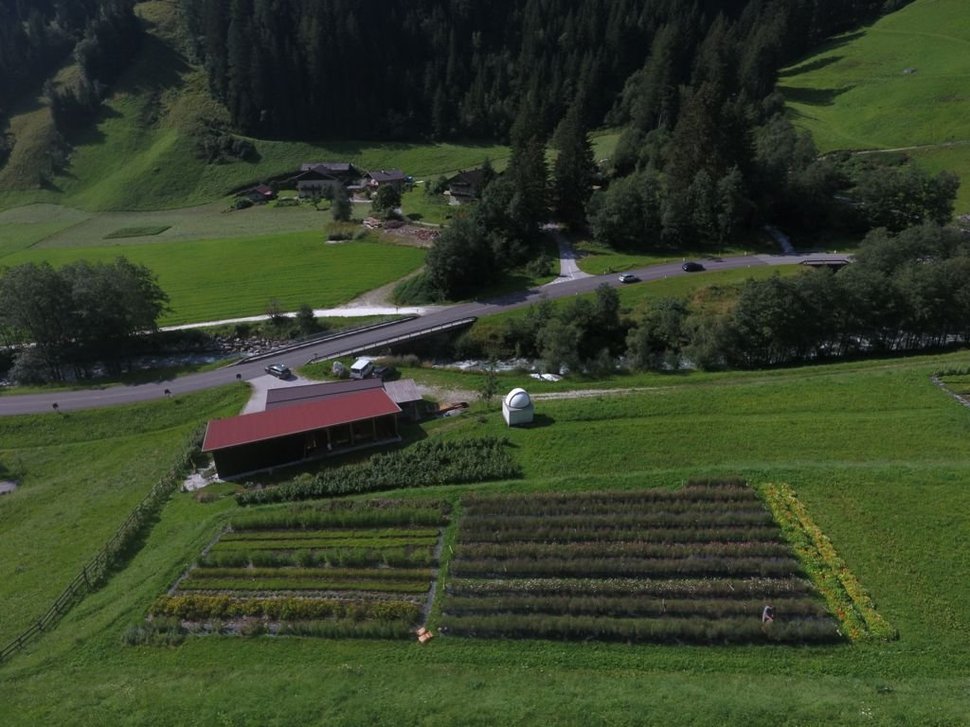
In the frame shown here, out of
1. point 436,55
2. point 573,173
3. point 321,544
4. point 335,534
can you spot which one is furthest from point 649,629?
point 436,55

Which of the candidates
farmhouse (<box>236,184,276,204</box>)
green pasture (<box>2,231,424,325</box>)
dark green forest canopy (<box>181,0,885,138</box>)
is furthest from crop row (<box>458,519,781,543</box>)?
dark green forest canopy (<box>181,0,885,138</box>)

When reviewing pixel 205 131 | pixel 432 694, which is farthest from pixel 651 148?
pixel 205 131

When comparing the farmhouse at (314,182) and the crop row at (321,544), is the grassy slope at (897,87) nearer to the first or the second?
the crop row at (321,544)

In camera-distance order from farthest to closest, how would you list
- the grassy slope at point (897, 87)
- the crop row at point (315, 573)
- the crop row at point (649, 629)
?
1. the grassy slope at point (897, 87)
2. the crop row at point (315, 573)
3. the crop row at point (649, 629)

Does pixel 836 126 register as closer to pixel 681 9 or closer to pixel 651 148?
pixel 651 148

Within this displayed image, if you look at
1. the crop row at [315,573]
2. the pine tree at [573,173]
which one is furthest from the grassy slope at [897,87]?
the crop row at [315,573]

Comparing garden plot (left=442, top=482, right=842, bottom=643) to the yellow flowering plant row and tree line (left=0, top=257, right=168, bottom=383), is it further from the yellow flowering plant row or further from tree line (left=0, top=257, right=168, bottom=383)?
tree line (left=0, top=257, right=168, bottom=383)
